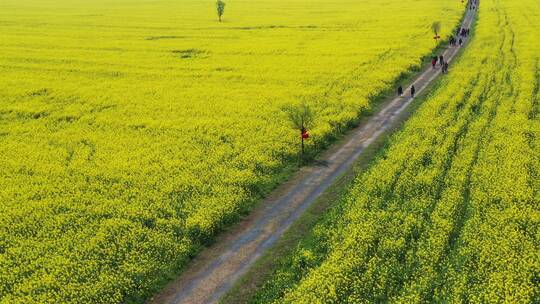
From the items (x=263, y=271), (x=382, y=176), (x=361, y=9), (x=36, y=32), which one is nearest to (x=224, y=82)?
(x=382, y=176)

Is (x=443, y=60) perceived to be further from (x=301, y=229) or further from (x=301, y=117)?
(x=301, y=229)

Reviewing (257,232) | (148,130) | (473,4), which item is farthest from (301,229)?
(473,4)

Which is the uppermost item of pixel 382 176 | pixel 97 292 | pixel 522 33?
pixel 522 33

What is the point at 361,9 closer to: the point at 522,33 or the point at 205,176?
Answer: the point at 522,33

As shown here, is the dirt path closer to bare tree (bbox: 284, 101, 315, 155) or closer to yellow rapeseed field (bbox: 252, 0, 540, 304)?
yellow rapeseed field (bbox: 252, 0, 540, 304)

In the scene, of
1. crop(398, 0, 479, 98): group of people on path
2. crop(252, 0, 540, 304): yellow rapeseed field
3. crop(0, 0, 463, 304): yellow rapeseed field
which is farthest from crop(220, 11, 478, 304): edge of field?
crop(398, 0, 479, 98): group of people on path

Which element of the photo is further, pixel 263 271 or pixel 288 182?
pixel 288 182
